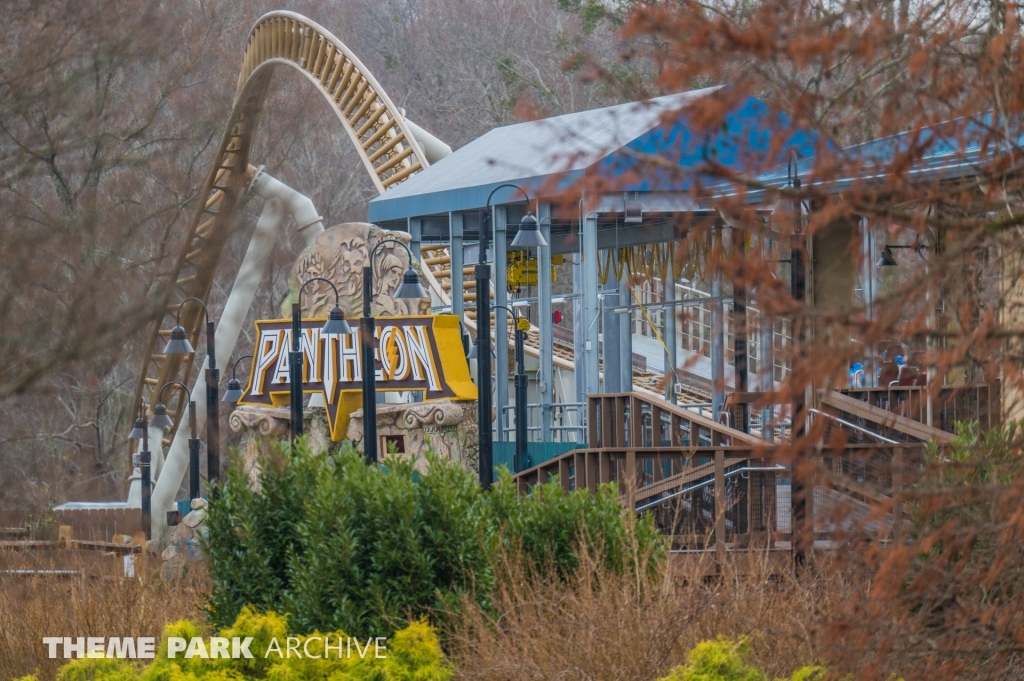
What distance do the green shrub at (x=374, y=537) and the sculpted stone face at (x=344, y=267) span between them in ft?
32.5

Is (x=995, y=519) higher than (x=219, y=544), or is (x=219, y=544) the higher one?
(x=995, y=519)

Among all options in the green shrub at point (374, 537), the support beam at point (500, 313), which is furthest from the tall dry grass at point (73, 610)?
the support beam at point (500, 313)

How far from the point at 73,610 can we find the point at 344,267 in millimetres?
10571

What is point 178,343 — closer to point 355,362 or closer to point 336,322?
point 355,362

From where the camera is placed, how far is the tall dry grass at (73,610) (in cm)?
977

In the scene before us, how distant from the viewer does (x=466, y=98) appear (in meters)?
53.0

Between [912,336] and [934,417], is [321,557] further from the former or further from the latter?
[934,417]

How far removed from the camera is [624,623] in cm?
784

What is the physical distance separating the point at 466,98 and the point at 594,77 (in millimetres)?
50203

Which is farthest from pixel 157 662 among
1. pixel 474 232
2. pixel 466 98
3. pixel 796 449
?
pixel 466 98

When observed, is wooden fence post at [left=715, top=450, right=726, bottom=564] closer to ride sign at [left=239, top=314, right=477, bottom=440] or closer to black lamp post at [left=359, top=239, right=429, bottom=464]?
black lamp post at [left=359, top=239, right=429, bottom=464]

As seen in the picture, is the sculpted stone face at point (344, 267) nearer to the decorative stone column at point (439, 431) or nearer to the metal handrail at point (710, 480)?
the decorative stone column at point (439, 431)

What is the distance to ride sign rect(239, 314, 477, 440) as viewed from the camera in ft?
58.7

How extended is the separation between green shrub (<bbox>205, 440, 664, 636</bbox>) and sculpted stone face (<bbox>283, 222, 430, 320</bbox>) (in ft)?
32.5
